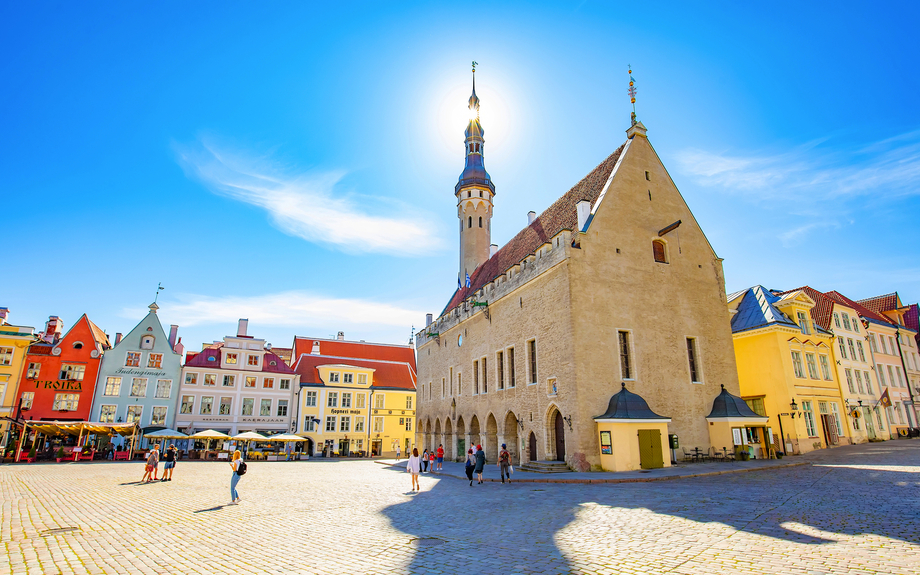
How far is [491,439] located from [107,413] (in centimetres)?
3120

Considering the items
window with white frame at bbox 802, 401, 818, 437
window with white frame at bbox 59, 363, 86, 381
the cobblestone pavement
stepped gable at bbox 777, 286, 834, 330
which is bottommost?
the cobblestone pavement

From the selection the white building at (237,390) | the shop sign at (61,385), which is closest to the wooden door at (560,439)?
the white building at (237,390)

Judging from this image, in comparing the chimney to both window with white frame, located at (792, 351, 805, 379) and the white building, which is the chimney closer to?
window with white frame, located at (792, 351, 805, 379)

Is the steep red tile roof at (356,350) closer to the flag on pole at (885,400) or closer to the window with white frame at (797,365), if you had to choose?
the window with white frame at (797,365)

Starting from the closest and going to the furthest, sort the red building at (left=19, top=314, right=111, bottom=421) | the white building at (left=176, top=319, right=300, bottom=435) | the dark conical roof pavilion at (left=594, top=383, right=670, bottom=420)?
the dark conical roof pavilion at (left=594, top=383, right=670, bottom=420)
the red building at (left=19, top=314, right=111, bottom=421)
the white building at (left=176, top=319, right=300, bottom=435)

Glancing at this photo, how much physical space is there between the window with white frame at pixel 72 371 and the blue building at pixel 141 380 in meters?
1.22

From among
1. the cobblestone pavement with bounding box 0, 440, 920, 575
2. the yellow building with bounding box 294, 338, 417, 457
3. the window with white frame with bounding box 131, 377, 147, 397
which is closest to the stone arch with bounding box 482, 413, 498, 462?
the cobblestone pavement with bounding box 0, 440, 920, 575

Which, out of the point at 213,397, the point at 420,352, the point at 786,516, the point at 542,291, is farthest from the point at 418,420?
the point at 786,516

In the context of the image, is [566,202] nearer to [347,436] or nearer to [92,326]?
[347,436]

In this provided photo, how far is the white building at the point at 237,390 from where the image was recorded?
4244cm

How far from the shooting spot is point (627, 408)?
20.3 metres

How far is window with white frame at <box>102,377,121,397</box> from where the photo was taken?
39375 millimetres

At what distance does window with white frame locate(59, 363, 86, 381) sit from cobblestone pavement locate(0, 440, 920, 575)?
28.2 meters

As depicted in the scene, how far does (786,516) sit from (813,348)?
25.9 metres
